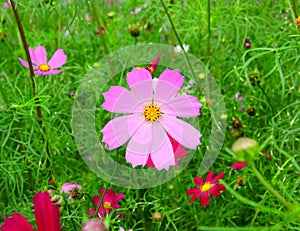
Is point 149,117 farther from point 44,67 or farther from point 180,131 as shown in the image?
point 44,67

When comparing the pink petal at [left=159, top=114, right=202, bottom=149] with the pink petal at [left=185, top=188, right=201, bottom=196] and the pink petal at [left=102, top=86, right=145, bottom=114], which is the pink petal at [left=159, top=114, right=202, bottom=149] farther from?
the pink petal at [left=185, top=188, right=201, bottom=196]

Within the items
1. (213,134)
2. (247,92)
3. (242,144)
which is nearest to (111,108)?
(242,144)

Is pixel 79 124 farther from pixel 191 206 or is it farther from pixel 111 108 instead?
pixel 111 108

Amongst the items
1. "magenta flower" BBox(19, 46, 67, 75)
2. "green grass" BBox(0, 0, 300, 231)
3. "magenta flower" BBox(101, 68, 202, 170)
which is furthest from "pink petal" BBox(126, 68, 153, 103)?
"magenta flower" BBox(19, 46, 67, 75)

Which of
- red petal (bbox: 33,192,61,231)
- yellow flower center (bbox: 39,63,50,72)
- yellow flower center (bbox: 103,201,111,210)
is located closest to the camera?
red petal (bbox: 33,192,61,231)

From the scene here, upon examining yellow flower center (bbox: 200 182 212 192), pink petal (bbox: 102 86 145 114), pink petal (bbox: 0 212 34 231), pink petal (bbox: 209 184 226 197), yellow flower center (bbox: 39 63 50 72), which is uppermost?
pink petal (bbox: 102 86 145 114)

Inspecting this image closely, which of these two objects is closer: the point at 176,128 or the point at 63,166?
the point at 176,128
